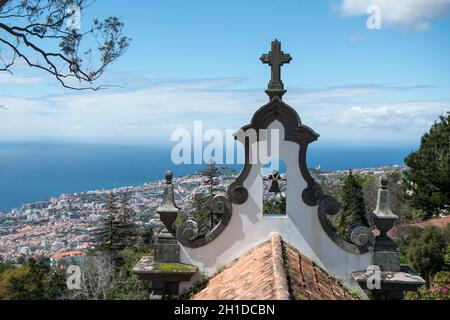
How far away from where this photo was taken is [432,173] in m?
32.1

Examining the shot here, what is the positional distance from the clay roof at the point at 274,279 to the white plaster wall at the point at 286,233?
0.17 meters

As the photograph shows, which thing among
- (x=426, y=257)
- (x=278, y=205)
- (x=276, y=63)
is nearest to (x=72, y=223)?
(x=426, y=257)

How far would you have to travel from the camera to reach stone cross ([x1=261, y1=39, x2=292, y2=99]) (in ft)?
26.7

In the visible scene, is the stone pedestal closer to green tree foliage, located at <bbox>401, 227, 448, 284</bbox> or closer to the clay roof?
the clay roof

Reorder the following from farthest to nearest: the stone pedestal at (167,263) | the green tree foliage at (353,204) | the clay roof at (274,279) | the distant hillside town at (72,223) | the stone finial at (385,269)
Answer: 1. the green tree foliage at (353,204)
2. the distant hillside town at (72,223)
3. the stone pedestal at (167,263)
4. the stone finial at (385,269)
5. the clay roof at (274,279)

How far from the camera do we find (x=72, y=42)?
28.2 feet

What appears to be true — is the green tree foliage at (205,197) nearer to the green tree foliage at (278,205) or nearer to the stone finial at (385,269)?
the green tree foliage at (278,205)

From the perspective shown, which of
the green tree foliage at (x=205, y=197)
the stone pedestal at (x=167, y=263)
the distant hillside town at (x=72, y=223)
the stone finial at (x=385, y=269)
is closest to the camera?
the stone finial at (x=385, y=269)

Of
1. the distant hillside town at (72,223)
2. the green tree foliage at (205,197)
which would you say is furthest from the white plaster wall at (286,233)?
the distant hillside town at (72,223)

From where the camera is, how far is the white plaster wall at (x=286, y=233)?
7953mm

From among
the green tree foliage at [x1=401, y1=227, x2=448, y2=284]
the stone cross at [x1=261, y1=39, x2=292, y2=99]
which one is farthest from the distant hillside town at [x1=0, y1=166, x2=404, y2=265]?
the stone cross at [x1=261, y1=39, x2=292, y2=99]
